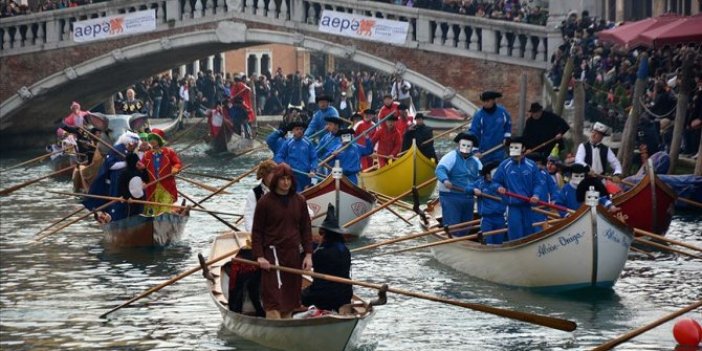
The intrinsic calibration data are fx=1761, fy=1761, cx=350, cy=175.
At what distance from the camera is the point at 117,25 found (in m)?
27.0

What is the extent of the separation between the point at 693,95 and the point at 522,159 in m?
8.16

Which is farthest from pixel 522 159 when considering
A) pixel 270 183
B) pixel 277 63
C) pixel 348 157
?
pixel 277 63

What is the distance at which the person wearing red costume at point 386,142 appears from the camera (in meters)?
19.8

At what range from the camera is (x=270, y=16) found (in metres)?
26.5

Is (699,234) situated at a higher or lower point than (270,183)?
lower

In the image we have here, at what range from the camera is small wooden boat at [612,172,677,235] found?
15.0 m

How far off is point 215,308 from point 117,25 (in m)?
15.0

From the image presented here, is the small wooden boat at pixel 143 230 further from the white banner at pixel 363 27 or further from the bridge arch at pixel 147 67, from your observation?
the white banner at pixel 363 27

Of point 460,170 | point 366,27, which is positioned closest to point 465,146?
point 460,170

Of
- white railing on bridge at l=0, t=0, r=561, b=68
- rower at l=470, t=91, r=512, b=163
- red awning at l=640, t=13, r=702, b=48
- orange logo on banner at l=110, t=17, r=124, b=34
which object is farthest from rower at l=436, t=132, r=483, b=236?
orange logo on banner at l=110, t=17, r=124, b=34

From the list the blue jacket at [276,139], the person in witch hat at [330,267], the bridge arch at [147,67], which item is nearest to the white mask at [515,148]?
the person in witch hat at [330,267]

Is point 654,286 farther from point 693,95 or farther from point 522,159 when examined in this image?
point 693,95

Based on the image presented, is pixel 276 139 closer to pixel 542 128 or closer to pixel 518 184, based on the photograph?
pixel 542 128

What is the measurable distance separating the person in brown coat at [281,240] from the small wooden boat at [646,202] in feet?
17.9
